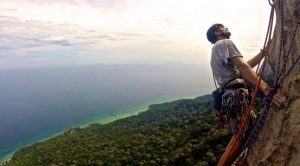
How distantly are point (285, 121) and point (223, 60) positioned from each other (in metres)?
1.35

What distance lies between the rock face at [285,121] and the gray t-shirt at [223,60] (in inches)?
22.8

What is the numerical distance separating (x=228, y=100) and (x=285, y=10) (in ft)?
5.01

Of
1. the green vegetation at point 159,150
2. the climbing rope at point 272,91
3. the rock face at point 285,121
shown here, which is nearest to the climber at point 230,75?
the climbing rope at point 272,91

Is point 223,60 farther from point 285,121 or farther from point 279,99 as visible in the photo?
point 285,121

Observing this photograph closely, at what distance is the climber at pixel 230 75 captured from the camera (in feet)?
15.0

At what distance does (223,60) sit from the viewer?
4.77 metres

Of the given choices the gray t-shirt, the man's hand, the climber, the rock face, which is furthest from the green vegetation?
the man's hand

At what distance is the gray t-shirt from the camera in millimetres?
4594

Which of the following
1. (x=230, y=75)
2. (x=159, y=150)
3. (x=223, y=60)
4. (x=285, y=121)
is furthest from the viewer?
(x=159, y=150)

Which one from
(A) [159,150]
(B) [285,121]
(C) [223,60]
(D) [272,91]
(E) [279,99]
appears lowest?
(A) [159,150]

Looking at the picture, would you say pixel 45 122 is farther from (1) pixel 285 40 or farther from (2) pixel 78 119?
(1) pixel 285 40

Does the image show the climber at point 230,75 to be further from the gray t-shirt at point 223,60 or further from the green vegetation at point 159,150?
the green vegetation at point 159,150

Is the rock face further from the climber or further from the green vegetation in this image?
the green vegetation

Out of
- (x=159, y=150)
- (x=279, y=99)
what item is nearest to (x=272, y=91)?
(x=279, y=99)
